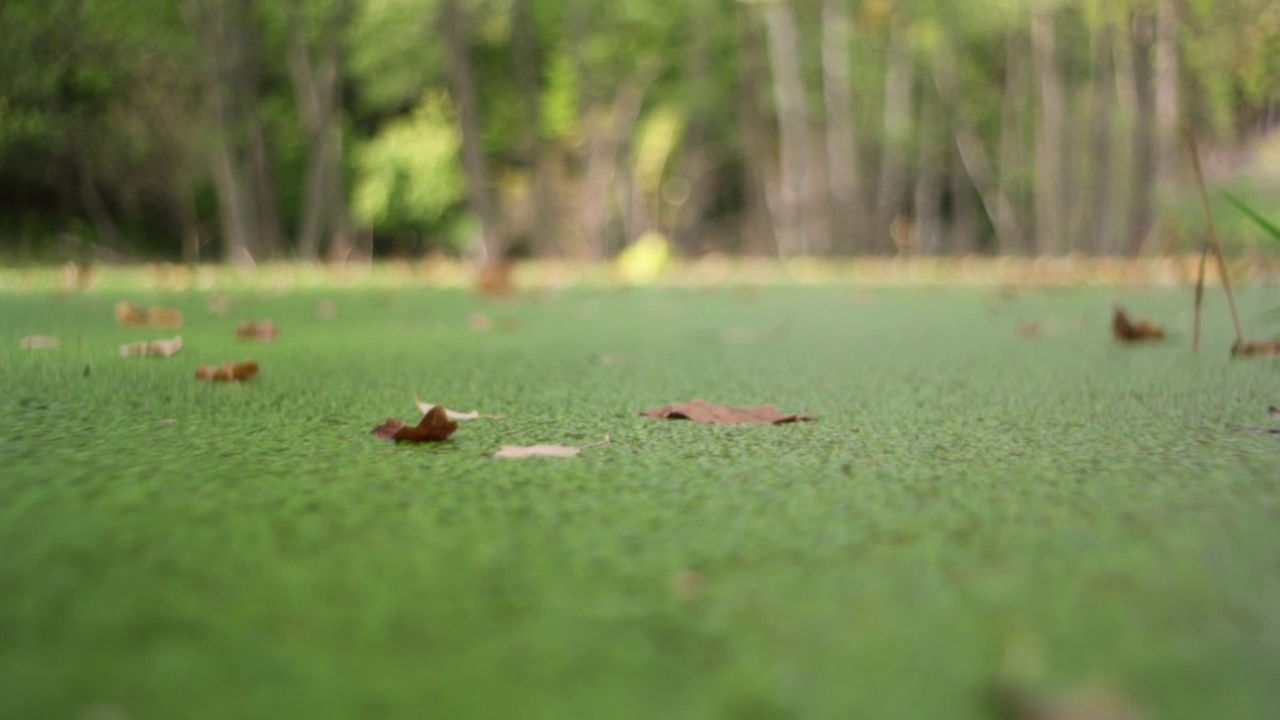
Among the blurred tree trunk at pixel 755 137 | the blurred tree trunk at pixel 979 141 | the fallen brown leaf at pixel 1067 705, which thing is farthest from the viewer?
the blurred tree trunk at pixel 979 141

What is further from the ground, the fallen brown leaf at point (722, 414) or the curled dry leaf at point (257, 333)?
the curled dry leaf at point (257, 333)

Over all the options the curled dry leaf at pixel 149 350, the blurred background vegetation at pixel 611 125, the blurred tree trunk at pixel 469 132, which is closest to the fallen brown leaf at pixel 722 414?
the curled dry leaf at pixel 149 350

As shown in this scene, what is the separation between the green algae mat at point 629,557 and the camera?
1.41 feet

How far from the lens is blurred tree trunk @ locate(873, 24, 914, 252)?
1423 centimetres

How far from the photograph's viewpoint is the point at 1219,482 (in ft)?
2.50

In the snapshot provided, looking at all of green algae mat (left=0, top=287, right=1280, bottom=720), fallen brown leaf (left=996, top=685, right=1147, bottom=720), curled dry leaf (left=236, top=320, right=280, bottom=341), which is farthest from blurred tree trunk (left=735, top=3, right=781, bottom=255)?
fallen brown leaf (left=996, top=685, right=1147, bottom=720)

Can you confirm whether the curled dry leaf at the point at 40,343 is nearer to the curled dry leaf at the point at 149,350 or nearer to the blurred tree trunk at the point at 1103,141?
the curled dry leaf at the point at 149,350

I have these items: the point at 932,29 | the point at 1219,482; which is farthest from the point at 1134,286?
the point at 932,29

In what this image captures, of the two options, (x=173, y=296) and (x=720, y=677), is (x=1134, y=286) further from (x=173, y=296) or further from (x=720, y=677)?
(x=720, y=677)

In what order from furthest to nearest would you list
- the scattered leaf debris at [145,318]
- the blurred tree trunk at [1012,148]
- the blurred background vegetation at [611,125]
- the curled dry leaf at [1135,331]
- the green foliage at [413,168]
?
the green foliage at [413,168], the blurred tree trunk at [1012,148], the blurred background vegetation at [611,125], the scattered leaf debris at [145,318], the curled dry leaf at [1135,331]

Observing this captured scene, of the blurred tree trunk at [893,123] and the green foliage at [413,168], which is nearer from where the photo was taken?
the blurred tree trunk at [893,123]

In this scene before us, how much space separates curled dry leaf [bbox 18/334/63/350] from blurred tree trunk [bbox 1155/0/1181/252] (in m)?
Result: 8.12

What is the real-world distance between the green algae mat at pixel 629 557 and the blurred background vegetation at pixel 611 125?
6623 mm

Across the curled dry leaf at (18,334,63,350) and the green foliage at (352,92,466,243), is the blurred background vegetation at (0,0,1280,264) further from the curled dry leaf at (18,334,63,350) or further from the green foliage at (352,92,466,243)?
the curled dry leaf at (18,334,63,350)
